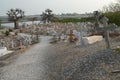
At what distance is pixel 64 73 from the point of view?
1432 cm

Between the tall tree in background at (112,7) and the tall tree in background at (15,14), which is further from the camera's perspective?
the tall tree in background at (15,14)

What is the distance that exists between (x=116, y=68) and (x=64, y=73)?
2.61 m

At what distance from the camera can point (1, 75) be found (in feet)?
52.9

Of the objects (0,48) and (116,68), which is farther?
(0,48)

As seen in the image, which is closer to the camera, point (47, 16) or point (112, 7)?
point (112, 7)

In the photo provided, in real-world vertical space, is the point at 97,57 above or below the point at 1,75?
above

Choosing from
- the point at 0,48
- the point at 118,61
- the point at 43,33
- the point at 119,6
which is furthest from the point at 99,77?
the point at 43,33

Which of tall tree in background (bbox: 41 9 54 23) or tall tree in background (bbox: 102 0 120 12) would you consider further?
tall tree in background (bbox: 41 9 54 23)

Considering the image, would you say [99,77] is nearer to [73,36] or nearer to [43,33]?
[73,36]

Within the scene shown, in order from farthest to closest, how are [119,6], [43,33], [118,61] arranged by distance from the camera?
[43,33], [119,6], [118,61]

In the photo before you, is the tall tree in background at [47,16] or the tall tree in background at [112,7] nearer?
the tall tree in background at [112,7]

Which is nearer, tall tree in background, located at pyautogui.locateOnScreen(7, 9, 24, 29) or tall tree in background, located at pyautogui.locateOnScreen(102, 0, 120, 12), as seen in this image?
tall tree in background, located at pyautogui.locateOnScreen(102, 0, 120, 12)

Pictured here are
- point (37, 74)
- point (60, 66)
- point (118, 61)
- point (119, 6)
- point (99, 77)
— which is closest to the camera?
point (99, 77)

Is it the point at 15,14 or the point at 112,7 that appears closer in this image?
the point at 112,7
